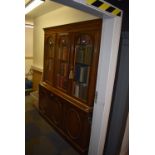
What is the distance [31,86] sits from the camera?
4.58 m

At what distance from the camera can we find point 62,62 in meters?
2.47

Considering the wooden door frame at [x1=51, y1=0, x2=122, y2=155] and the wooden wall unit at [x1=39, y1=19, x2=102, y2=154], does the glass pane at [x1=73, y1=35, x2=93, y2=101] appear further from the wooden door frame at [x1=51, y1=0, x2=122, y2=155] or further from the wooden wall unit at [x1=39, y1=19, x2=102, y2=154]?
the wooden door frame at [x1=51, y1=0, x2=122, y2=155]

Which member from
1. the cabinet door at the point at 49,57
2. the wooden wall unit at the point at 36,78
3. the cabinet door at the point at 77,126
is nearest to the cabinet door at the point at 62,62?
the cabinet door at the point at 49,57

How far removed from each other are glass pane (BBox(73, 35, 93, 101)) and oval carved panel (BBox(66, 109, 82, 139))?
0.98ft

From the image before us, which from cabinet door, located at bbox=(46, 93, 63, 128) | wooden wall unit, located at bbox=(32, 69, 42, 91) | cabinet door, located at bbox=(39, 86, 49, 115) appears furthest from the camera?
wooden wall unit, located at bbox=(32, 69, 42, 91)

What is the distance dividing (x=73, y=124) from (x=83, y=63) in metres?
1.01

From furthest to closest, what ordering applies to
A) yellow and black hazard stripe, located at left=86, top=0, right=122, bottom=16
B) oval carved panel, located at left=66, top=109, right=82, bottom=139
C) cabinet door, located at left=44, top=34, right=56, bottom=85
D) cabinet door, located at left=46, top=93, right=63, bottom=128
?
cabinet door, located at left=44, top=34, right=56, bottom=85 < cabinet door, located at left=46, top=93, right=63, bottom=128 < oval carved panel, located at left=66, top=109, right=82, bottom=139 < yellow and black hazard stripe, located at left=86, top=0, right=122, bottom=16

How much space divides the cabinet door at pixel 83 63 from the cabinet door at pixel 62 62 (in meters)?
0.19

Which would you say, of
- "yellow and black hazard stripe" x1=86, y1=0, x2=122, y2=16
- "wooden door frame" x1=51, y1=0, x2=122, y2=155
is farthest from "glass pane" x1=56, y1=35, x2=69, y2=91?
"yellow and black hazard stripe" x1=86, y1=0, x2=122, y2=16

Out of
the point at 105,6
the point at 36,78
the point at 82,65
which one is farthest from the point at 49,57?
the point at 105,6

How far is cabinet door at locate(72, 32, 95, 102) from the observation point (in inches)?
74.2
